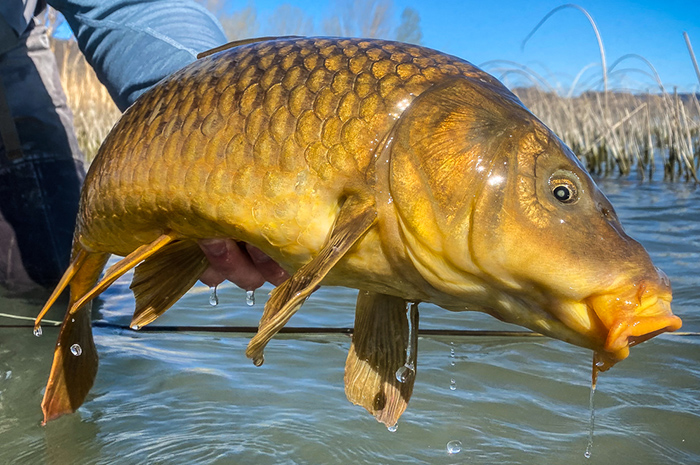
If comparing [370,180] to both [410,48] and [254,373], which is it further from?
[254,373]

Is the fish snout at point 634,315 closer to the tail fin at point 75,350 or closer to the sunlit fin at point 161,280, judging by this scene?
the sunlit fin at point 161,280

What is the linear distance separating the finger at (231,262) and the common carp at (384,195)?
148 millimetres

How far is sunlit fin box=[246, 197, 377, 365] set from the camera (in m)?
1.32

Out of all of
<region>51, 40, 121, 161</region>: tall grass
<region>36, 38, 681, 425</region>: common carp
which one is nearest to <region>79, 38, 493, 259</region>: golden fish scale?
<region>36, 38, 681, 425</region>: common carp

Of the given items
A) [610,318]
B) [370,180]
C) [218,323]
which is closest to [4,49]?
[218,323]

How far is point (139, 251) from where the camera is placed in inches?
70.4

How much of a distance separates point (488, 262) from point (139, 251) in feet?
3.01

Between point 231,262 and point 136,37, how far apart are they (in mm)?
1222

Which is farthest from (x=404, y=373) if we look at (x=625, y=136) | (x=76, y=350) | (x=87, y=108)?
(x=87, y=108)

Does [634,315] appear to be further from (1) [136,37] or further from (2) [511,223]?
(1) [136,37]

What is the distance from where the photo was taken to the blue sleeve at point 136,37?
8.74 feet

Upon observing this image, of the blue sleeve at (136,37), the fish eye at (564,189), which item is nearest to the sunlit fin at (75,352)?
the blue sleeve at (136,37)

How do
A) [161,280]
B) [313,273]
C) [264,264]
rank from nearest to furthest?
[313,273] < [161,280] < [264,264]

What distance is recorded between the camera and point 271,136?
1.53 meters
